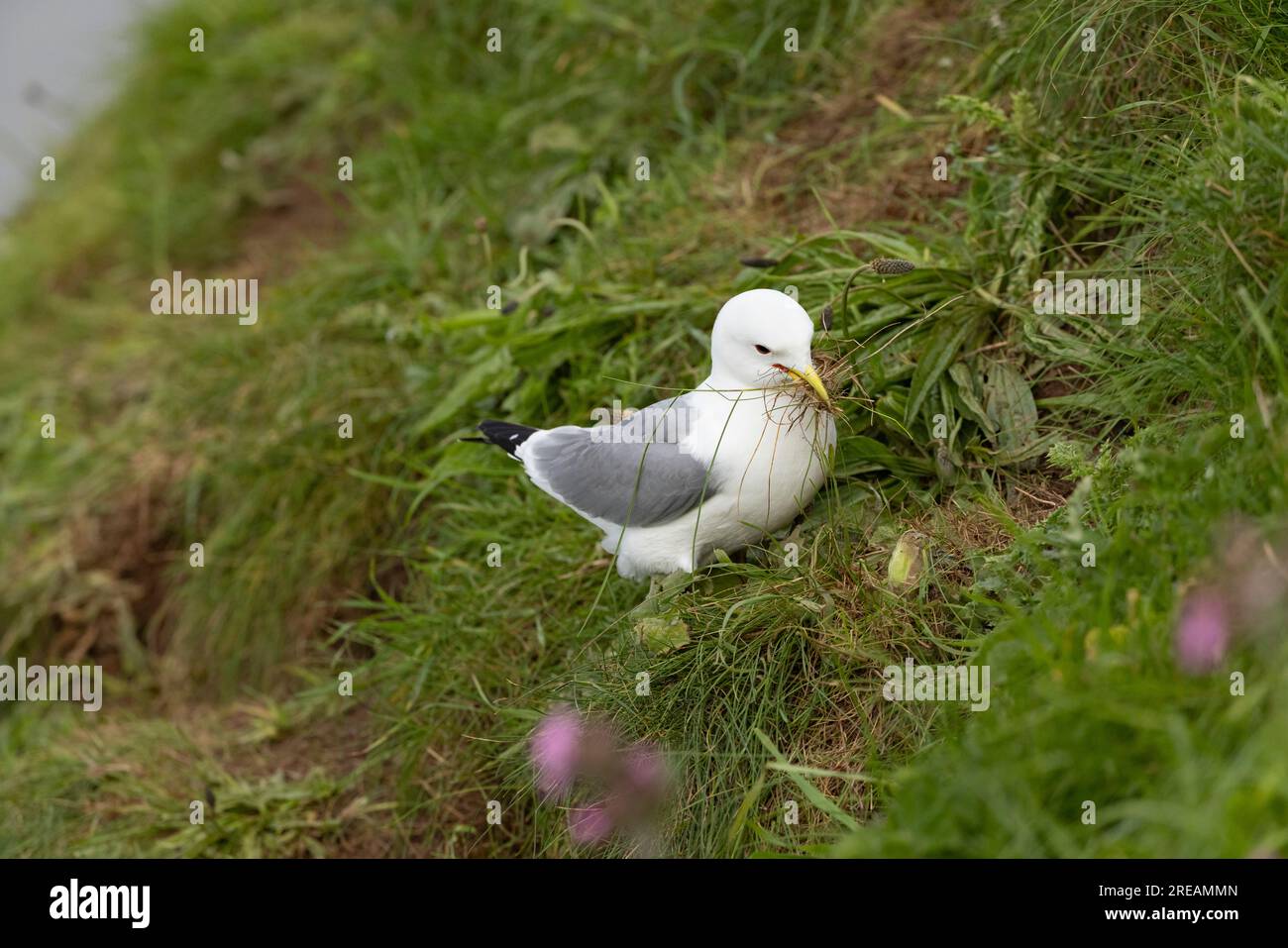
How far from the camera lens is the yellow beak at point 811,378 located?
2.87m

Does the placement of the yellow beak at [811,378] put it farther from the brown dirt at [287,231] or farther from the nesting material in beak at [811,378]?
the brown dirt at [287,231]

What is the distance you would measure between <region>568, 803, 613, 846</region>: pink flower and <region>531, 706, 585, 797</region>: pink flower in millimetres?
78

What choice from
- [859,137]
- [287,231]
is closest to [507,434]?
[859,137]

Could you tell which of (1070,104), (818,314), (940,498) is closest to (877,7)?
(1070,104)

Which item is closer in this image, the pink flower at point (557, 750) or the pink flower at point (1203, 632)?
the pink flower at point (1203, 632)

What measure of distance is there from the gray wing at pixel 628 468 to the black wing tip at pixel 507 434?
2.9 inches

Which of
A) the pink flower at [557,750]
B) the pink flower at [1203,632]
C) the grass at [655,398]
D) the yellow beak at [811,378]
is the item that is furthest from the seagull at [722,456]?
the pink flower at [1203,632]

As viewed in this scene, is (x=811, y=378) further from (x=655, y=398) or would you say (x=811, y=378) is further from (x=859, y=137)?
(x=859, y=137)

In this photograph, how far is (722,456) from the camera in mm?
2963

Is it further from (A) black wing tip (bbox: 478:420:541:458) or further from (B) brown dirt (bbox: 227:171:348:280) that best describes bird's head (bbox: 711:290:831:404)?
(B) brown dirt (bbox: 227:171:348:280)
